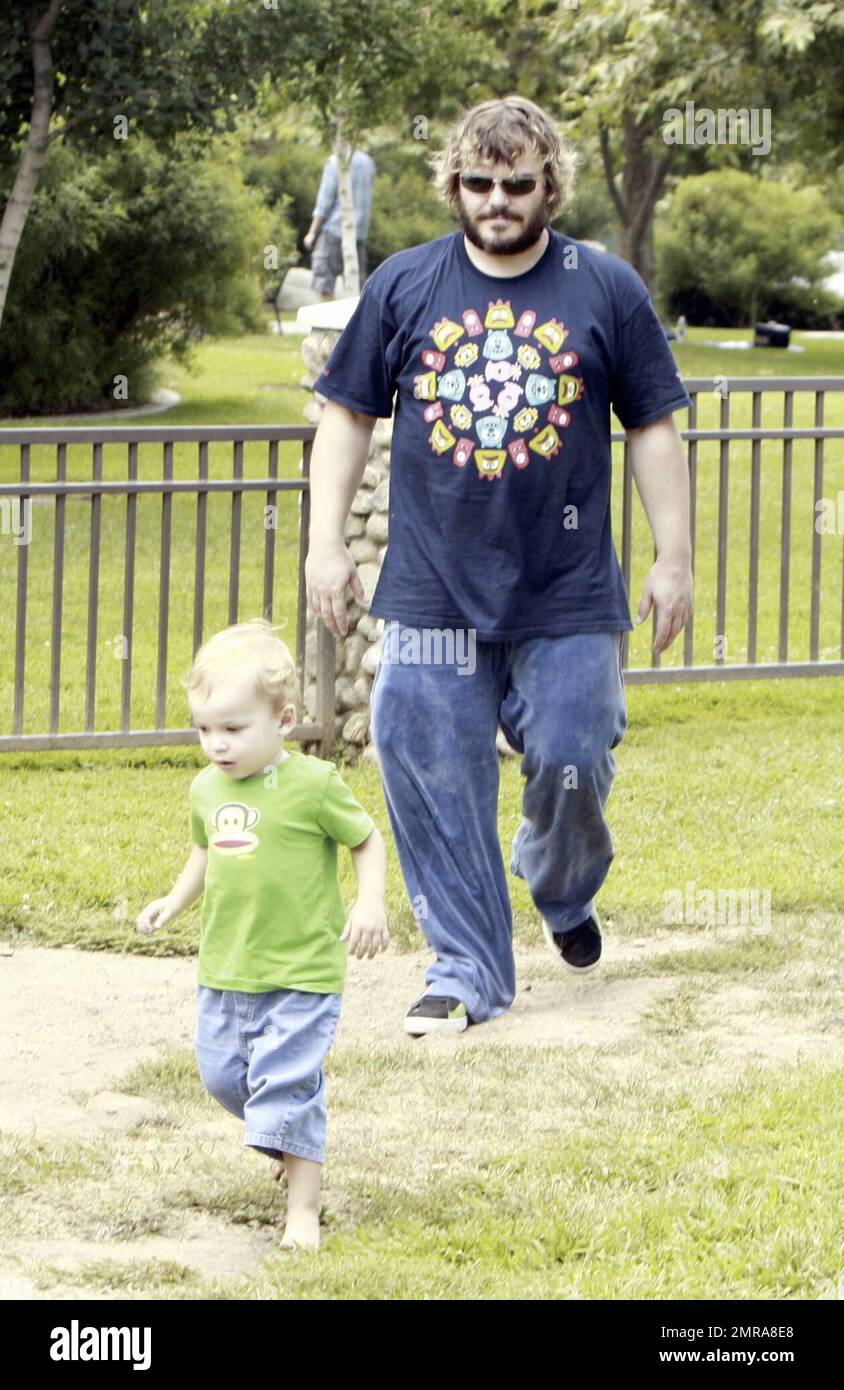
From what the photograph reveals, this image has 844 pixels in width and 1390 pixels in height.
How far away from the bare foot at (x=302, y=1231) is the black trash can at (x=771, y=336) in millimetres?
22656

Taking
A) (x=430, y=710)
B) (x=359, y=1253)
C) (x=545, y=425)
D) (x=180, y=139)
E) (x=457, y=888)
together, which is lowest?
(x=359, y=1253)

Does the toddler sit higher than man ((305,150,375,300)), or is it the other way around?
man ((305,150,375,300))

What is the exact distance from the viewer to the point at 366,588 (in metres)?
7.18

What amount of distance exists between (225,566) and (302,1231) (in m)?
7.35

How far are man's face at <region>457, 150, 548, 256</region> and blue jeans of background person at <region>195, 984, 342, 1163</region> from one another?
5.35 feet

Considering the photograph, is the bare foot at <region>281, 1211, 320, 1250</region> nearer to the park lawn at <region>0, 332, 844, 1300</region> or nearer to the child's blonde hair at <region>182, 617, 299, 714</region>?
the park lawn at <region>0, 332, 844, 1300</region>

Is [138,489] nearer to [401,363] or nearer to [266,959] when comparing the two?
[401,363]

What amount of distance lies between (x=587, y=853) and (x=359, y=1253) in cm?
154

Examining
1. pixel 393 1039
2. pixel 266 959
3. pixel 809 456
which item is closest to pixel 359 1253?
pixel 266 959

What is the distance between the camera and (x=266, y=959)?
345cm

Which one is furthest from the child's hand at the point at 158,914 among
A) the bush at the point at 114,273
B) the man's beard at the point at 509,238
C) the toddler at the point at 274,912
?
the bush at the point at 114,273

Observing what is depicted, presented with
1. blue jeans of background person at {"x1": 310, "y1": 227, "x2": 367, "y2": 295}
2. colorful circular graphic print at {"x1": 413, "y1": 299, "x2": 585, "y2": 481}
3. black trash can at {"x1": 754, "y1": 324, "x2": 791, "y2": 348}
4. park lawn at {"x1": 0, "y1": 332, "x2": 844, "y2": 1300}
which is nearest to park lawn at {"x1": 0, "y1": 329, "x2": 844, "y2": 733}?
park lawn at {"x1": 0, "y1": 332, "x2": 844, "y2": 1300}

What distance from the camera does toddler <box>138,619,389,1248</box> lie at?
3.41 meters

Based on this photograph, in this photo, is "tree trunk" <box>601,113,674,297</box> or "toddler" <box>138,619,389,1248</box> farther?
"tree trunk" <box>601,113,674,297</box>
